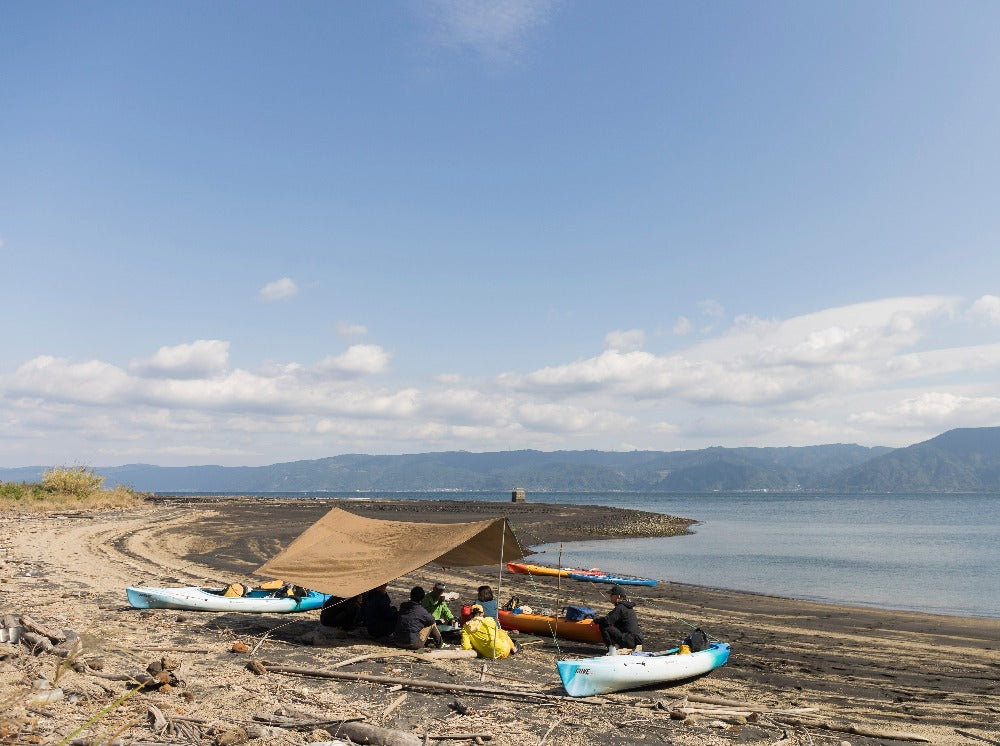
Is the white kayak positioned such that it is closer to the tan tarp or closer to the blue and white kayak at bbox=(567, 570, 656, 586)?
the tan tarp

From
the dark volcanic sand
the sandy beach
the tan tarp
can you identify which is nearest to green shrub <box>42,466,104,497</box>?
the dark volcanic sand

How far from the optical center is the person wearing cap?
14.2 metres

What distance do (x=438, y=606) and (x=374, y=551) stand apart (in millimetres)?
1874

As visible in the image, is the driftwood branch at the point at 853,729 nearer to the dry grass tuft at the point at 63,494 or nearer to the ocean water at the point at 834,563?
the ocean water at the point at 834,563

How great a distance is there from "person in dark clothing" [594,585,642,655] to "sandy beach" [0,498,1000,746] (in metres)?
1.29

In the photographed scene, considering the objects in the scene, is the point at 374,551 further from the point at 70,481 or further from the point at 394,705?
the point at 70,481

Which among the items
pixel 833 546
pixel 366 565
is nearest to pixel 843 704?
pixel 366 565

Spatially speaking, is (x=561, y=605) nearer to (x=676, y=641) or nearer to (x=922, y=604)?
(x=676, y=641)

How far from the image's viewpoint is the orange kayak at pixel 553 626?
49.1ft

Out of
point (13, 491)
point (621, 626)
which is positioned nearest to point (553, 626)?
point (621, 626)

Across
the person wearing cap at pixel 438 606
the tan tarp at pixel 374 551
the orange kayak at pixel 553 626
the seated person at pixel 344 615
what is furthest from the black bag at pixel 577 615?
the seated person at pixel 344 615

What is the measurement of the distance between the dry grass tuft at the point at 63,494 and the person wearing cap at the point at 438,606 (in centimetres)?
4058

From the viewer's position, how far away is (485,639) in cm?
1290

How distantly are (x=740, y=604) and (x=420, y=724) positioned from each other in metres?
17.2
